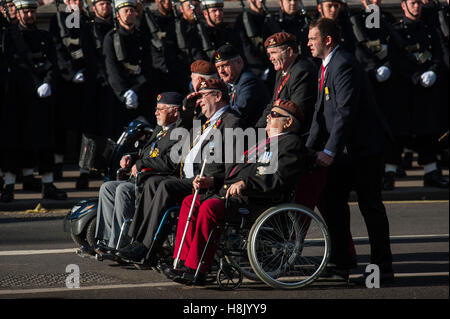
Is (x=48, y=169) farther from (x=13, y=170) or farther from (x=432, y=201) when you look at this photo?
(x=432, y=201)

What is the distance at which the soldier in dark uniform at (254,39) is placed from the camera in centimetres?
1364

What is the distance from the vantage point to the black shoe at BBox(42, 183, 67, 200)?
12.1 metres

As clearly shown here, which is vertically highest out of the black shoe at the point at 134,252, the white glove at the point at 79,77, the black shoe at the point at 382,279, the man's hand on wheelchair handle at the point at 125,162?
the white glove at the point at 79,77

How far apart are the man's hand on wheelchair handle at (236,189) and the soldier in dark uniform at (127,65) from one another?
4.90 m

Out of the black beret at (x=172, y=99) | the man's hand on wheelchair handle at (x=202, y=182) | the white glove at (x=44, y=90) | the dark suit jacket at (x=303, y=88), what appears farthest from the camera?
the white glove at (x=44, y=90)

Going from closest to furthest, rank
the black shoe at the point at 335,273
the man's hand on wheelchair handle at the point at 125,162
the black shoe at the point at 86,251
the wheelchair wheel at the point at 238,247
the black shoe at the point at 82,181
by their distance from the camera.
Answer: the wheelchair wheel at the point at 238,247 → the black shoe at the point at 335,273 → the black shoe at the point at 86,251 → the man's hand on wheelchair handle at the point at 125,162 → the black shoe at the point at 82,181

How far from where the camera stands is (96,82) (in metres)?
13.1

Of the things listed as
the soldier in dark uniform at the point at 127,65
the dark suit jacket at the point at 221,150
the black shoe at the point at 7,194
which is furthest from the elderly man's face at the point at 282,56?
the black shoe at the point at 7,194

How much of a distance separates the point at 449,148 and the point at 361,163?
6986 mm

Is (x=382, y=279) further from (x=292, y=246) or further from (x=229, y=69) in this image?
(x=229, y=69)

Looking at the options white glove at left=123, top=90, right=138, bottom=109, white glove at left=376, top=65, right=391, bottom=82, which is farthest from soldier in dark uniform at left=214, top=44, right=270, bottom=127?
white glove at left=376, top=65, right=391, bottom=82

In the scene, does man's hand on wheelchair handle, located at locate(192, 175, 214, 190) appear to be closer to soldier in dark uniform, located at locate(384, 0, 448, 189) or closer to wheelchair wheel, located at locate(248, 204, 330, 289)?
wheelchair wheel, located at locate(248, 204, 330, 289)

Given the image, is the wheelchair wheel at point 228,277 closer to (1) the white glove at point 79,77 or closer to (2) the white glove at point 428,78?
(1) the white glove at point 79,77

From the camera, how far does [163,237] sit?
789 centimetres
